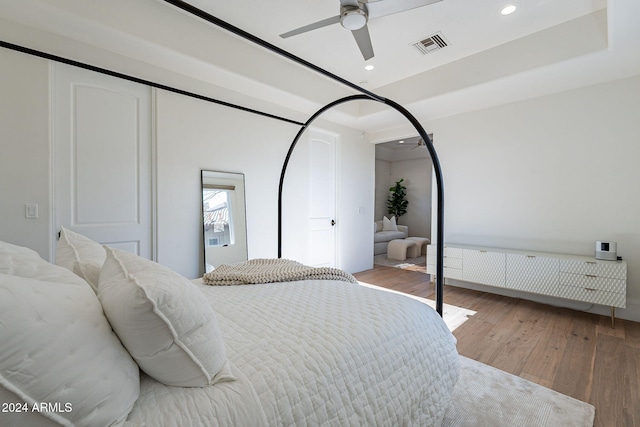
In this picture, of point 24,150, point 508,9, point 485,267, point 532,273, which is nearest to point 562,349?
point 532,273

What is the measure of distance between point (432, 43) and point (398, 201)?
19.7 ft

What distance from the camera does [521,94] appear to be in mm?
3359

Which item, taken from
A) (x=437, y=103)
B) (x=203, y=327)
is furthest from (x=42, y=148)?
(x=437, y=103)

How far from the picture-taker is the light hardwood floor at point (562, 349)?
1.73 metres

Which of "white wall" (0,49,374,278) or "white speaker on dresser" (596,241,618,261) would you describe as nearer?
"white wall" (0,49,374,278)

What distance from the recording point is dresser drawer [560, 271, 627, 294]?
268cm

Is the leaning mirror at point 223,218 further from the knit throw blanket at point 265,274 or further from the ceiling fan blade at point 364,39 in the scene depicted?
the ceiling fan blade at point 364,39

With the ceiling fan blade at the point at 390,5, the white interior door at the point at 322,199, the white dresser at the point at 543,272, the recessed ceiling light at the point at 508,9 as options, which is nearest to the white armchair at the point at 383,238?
the white interior door at the point at 322,199

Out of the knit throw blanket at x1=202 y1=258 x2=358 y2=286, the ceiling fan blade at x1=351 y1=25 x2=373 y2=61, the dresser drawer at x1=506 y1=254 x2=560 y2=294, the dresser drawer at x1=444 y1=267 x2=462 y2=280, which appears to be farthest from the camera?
the dresser drawer at x1=444 y1=267 x2=462 y2=280

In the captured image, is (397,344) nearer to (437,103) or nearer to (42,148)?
(42,148)

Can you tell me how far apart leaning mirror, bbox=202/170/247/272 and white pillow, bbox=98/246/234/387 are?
2.37 m

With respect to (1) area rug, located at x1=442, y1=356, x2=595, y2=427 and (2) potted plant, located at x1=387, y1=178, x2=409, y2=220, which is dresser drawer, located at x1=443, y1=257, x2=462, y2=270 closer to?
(1) area rug, located at x1=442, y1=356, x2=595, y2=427

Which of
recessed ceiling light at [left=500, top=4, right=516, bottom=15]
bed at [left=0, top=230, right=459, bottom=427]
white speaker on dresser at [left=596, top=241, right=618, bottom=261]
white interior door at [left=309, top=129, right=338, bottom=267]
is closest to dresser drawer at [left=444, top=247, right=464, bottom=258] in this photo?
white speaker on dresser at [left=596, top=241, right=618, bottom=261]

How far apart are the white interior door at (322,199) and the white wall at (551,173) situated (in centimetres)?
170
